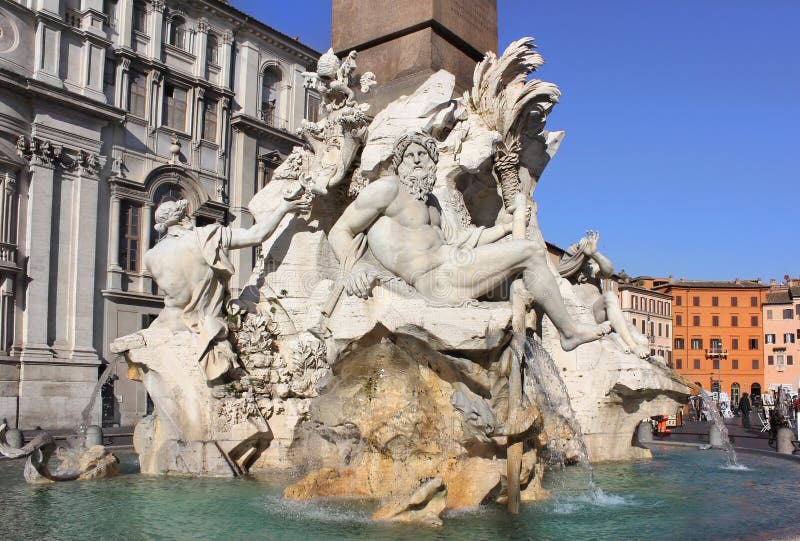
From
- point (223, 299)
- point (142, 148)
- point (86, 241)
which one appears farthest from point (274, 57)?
point (223, 299)

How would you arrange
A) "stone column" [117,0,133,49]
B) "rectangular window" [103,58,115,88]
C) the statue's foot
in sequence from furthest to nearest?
1. "stone column" [117,0,133,49]
2. "rectangular window" [103,58,115,88]
3. the statue's foot

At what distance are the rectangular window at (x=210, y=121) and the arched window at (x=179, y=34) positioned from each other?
2145mm

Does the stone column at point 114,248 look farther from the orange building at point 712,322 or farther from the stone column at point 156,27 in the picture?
the orange building at point 712,322

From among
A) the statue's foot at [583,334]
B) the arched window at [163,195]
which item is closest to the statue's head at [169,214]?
the statue's foot at [583,334]

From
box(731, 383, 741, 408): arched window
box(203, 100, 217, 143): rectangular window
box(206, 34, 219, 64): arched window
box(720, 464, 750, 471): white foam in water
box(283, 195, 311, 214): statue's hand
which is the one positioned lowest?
box(731, 383, 741, 408): arched window

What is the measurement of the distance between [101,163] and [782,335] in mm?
58457

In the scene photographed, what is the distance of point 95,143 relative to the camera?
2438 cm

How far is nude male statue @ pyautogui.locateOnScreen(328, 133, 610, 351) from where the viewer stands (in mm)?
6445

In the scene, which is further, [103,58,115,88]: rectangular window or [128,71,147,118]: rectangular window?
[128,71,147,118]: rectangular window

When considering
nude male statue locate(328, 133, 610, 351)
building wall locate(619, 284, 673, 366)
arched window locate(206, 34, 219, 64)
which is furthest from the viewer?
building wall locate(619, 284, 673, 366)

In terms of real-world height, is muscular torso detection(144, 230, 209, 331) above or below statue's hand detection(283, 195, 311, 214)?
below

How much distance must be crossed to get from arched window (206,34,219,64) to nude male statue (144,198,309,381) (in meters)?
22.2

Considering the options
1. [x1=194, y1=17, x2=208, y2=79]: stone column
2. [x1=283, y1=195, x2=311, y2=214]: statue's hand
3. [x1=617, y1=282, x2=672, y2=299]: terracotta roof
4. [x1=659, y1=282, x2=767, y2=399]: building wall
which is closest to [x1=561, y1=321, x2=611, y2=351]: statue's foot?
[x1=283, y1=195, x2=311, y2=214]: statue's hand

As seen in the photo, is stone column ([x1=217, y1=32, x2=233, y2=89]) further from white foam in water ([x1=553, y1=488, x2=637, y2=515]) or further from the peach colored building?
the peach colored building
